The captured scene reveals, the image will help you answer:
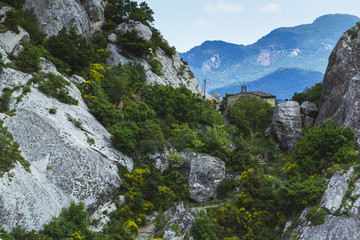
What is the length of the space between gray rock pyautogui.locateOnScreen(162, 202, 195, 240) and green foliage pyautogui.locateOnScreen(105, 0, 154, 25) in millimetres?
35012

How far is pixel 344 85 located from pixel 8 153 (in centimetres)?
2998

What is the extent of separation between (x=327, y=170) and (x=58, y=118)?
19.2 metres

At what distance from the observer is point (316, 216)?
598 inches

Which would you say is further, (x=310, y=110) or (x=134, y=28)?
(x=134, y=28)

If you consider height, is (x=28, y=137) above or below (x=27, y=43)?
below

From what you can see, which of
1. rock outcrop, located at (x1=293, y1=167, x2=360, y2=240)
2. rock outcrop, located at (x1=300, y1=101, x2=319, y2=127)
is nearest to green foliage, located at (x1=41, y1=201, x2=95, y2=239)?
rock outcrop, located at (x1=293, y1=167, x2=360, y2=240)

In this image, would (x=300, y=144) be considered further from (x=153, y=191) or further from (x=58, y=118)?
(x=58, y=118)

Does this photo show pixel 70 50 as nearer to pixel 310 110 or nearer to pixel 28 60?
pixel 28 60

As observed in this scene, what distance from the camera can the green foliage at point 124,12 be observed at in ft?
145

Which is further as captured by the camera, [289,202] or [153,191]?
[153,191]

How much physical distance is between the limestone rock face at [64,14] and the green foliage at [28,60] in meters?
11.8

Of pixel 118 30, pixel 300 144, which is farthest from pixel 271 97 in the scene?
pixel 300 144

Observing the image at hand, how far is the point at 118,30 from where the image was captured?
134 ft

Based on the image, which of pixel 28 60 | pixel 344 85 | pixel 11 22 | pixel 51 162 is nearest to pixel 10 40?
pixel 11 22
